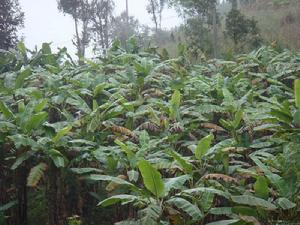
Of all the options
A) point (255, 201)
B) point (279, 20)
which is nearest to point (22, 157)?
point (255, 201)

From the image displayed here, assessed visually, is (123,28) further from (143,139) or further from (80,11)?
(143,139)

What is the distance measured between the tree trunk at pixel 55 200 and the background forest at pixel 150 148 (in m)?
0.02

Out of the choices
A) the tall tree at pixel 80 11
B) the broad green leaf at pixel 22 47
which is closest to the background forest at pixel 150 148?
the broad green leaf at pixel 22 47

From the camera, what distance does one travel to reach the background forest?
502 cm

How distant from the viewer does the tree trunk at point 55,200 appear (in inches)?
255

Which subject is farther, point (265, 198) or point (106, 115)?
point (106, 115)

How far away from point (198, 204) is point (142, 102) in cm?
416

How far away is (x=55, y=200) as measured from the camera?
21.5ft

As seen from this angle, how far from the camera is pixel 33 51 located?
1381 centimetres

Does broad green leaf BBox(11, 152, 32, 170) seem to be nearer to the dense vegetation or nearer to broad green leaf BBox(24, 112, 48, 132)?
the dense vegetation

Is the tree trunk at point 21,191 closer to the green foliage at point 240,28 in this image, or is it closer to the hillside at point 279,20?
the green foliage at point 240,28

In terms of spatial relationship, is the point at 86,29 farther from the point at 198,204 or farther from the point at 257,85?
the point at 198,204

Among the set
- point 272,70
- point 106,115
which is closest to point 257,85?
point 272,70

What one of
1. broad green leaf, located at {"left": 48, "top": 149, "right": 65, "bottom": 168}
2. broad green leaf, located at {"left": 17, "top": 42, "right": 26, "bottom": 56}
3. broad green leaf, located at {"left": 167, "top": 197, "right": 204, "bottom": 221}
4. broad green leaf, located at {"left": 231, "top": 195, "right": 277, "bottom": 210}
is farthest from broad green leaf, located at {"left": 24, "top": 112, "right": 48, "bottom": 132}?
broad green leaf, located at {"left": 17, "top": 42, "right": 26, "bottom": 56}
